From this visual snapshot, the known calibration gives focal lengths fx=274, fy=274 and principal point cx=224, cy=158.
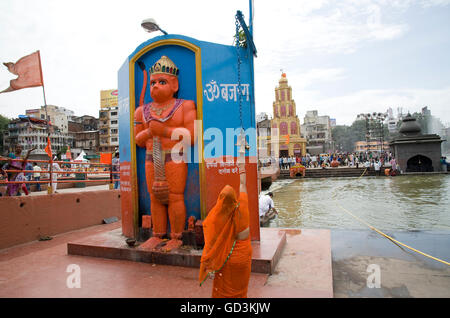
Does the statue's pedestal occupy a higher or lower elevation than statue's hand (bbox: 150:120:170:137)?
lower

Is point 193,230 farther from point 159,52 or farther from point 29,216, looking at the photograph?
point 29,216

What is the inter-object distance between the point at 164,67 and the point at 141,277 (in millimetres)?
3376

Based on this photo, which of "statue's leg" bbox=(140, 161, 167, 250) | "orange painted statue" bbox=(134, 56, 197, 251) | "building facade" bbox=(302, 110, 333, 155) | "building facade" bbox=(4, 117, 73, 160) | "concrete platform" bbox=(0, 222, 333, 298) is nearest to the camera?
"concrete platform" bbox=(0, 222, 333, 298)

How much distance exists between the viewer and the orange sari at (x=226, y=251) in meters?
2.55

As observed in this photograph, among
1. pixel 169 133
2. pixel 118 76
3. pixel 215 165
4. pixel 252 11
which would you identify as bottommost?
pixel 215 165

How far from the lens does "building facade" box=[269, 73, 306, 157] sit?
48.8 meters

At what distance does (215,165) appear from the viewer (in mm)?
4688

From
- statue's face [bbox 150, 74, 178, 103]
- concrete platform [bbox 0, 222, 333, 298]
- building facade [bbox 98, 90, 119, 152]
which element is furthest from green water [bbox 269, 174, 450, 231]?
building facade [bbox 98, 90, 119, 152]

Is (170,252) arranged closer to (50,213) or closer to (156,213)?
(156,213)

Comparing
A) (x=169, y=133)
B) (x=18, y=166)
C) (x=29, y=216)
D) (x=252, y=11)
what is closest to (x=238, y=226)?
(x=169, y=133)

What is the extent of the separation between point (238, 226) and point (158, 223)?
8.40 ft

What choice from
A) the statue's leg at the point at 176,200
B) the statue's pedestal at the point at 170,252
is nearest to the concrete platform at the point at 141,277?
the statue's pedestal at the point at 170,252

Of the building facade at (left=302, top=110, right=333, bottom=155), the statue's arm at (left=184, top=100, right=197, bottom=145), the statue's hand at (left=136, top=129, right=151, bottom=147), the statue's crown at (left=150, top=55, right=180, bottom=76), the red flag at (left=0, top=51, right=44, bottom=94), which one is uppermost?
the building facade at (left=302, top=110, right=333, bottom=155)

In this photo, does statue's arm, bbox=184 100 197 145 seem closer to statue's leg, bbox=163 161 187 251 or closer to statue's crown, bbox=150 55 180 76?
statue's leg, bbox=163 161 187 251
